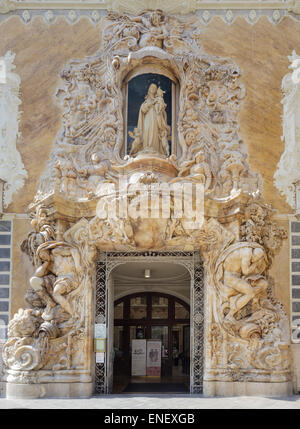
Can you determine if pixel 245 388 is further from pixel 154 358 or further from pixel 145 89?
pixel 145 89

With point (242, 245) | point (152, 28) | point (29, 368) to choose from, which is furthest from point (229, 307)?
point (152, 28)

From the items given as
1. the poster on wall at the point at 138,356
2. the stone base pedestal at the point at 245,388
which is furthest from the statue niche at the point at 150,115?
the poster on wall at the point at 138,356

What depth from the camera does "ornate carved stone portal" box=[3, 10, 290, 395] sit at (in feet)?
38.8

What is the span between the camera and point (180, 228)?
12227 millimetres

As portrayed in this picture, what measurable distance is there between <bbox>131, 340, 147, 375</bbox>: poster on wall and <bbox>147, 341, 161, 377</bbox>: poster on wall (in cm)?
12

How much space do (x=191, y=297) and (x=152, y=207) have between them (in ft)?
7.85

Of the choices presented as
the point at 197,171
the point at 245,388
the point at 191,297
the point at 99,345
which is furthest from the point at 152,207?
the point at 245,388

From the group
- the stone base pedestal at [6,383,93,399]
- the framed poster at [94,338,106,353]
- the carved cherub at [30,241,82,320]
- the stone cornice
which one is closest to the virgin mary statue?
the stone cornice

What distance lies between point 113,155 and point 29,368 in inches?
201

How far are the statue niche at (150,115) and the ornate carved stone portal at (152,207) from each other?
3 cm

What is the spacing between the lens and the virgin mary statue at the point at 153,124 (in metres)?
13.4

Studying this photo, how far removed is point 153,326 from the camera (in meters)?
16.8

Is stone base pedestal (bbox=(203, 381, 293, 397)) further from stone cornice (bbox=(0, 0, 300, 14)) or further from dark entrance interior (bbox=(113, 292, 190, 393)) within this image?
stone cornice (bbox=(0, 0, 300, 14))

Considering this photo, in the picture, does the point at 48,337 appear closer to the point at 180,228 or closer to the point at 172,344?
the point at 180,228
